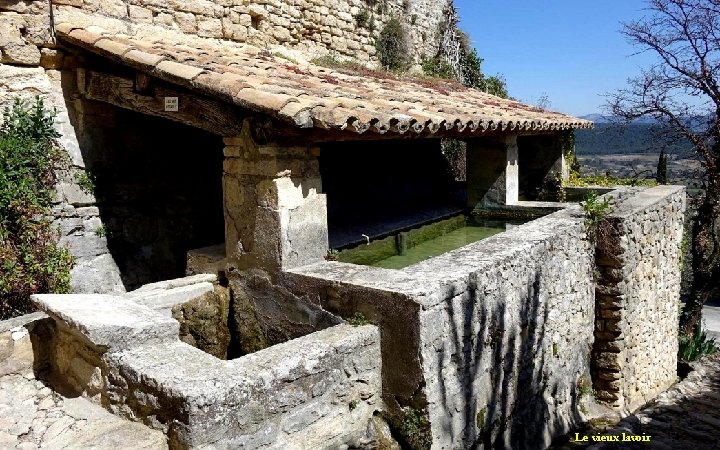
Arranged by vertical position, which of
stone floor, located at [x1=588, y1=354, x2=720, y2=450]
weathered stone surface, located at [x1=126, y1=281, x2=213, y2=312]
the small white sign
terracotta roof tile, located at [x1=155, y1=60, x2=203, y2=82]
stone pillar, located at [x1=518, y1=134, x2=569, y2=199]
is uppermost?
terracotta roof tile, located at [x1=155, y1=60, x2=203, y2=82]

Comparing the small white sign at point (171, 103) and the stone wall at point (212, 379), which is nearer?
the stone wall at point (212, 379)

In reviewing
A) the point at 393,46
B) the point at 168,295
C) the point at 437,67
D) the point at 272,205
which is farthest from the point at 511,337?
the point at 437,67

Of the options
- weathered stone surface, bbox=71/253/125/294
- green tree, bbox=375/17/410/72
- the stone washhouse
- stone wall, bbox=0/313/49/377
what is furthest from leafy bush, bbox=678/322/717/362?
stone wall, bbox=0/313/49/377

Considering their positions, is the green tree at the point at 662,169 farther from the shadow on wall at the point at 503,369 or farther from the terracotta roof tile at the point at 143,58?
the terracotta roof tile at the point at 143,58

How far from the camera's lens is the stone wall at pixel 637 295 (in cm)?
603

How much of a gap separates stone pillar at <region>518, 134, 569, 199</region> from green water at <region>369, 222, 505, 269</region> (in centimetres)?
217

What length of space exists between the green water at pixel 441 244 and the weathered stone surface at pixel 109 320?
2505mm

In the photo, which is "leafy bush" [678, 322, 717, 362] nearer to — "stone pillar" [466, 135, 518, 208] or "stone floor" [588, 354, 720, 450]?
"stone floor" [588, 354, 720, 450]

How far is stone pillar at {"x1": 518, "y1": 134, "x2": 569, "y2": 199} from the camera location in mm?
9164

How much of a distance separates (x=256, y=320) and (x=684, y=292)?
2049cm

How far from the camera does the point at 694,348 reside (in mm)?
10367

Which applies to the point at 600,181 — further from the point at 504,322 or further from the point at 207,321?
the point at 207,321

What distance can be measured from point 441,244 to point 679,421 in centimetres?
318

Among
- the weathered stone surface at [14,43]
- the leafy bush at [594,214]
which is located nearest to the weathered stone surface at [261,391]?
the weathered stone surface at [14,43]
